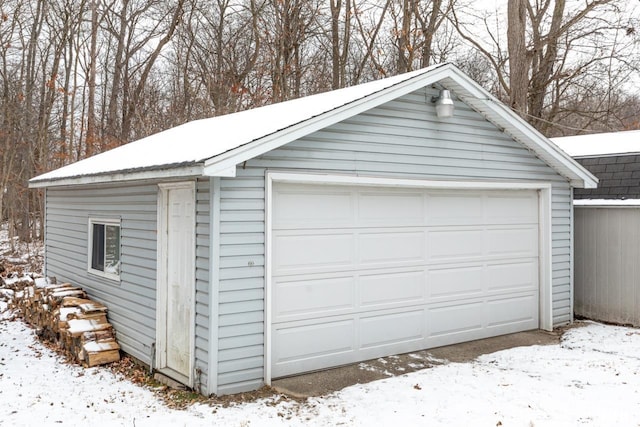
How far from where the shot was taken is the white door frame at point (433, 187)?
5.75 m

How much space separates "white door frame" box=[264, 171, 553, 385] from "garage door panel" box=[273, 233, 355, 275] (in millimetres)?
276

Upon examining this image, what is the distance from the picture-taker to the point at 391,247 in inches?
276

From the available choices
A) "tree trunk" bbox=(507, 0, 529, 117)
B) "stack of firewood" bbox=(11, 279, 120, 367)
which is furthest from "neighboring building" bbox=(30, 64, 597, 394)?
"tree trunk" bbox=(507, 0, 529, 117)

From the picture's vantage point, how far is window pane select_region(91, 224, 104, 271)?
800 cm

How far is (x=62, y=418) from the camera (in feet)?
16.7

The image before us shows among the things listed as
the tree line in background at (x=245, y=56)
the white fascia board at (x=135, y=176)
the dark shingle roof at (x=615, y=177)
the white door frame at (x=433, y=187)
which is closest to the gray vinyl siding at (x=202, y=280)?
the white fascia board at (x=135, y=176)

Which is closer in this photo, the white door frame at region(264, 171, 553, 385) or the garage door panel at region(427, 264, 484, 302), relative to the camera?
the white door frame at region(264, 171, 553, 385)

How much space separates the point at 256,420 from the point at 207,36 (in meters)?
16.7

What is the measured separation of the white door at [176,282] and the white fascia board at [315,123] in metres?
0.85

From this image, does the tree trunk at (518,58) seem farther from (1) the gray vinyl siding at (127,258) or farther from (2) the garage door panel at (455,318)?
(1) the gray vinyl siding at (127,258)

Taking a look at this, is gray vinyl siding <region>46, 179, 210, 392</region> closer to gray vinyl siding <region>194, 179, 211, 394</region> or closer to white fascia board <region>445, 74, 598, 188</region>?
gray vinyl siding <region>194, 179, 211, 394</region>

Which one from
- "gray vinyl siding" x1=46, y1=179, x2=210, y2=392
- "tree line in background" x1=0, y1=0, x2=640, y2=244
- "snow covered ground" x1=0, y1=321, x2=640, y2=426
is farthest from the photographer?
"tree line in background" x1=0, y1=0, x2=640, y2=244

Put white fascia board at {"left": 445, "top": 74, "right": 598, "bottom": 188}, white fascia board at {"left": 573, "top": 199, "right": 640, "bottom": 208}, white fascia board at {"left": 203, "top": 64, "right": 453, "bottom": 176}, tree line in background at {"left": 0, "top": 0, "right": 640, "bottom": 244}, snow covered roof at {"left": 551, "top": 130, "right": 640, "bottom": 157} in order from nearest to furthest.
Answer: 1. white fascia board at {"left": 203, "top": 64, "right": 453, "bottom": 176}
2. white fascia board at {"left": 445, "top": 74, "right": 598, "bottom": 188}
3. white fascia board at {"left": 573, "top": 199, "right": 640, "bottom": 208}
4. snow covered roof at {"left": 551, "top": 130, "right": 640, "bottom": 157}
5. tree line in background at {"left": 0, "top": 0, "right": 640, "bottom": 244}

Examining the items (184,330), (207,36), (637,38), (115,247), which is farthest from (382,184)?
(207,36)
